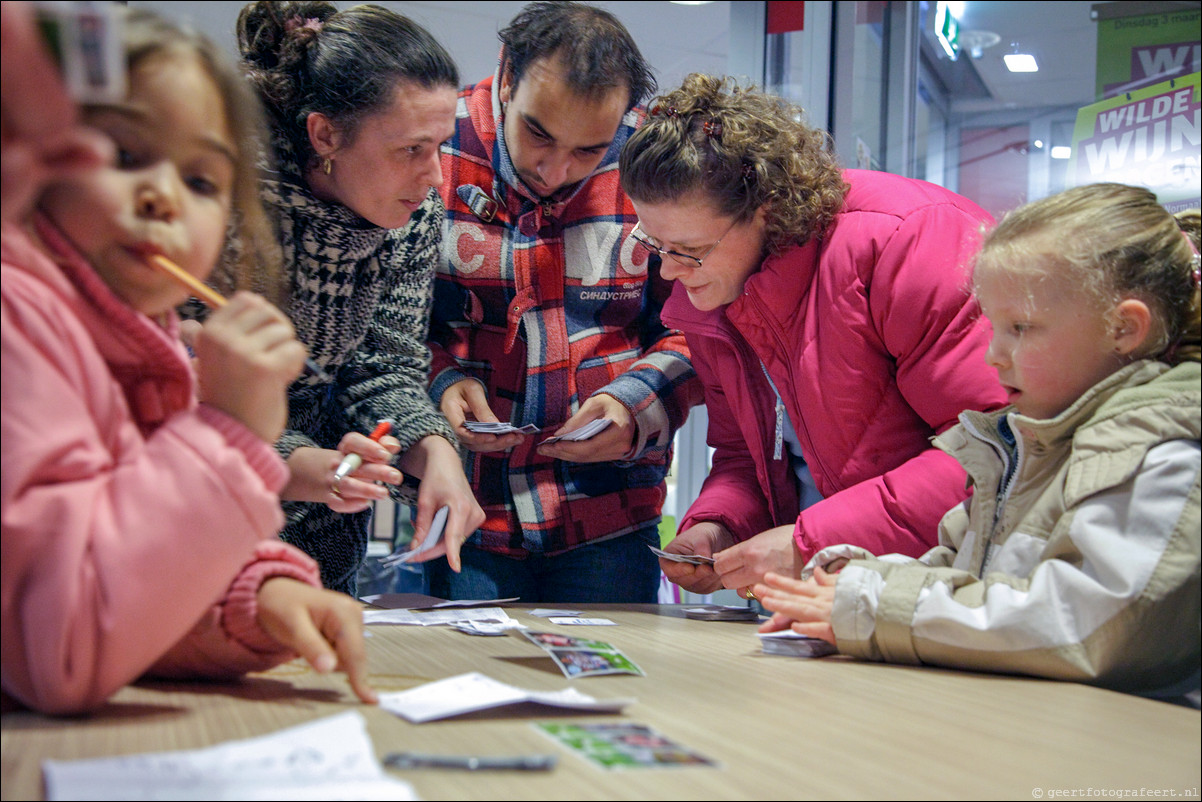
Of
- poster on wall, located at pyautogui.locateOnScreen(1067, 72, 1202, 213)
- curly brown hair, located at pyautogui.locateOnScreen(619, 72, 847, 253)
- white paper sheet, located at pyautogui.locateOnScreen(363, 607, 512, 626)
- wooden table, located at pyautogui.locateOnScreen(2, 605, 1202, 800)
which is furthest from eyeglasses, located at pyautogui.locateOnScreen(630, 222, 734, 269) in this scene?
poster on wall, located at pyautogui.locateOnScreen(1067, 72, 1202, 213)

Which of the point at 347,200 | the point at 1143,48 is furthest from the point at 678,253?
the point at 1143,48

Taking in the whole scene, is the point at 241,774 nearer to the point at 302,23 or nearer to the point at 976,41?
the point at 302,23

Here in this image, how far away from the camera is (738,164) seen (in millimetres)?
1713

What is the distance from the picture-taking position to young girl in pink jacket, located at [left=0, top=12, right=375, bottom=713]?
2.35ft

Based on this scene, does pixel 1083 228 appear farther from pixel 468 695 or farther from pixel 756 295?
pixel 468 695

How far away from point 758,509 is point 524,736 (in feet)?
3.64

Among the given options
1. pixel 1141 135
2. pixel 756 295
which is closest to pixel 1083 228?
pixel 756 295

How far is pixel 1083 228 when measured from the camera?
120 cm

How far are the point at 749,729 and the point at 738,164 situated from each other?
1051mm

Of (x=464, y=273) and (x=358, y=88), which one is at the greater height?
(x=358, y=88)

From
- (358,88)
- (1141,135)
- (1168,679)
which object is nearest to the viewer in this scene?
(1168,679)

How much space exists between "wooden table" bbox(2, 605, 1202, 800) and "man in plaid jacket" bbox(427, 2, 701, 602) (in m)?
0.74

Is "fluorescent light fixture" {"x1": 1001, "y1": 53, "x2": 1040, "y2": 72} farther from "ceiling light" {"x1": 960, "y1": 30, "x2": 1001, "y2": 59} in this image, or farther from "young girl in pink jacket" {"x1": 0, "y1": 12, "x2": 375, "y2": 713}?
"young girl in pink jacket" {"x1": 0, "y1": 12, "x2": 375, "y2": 713}

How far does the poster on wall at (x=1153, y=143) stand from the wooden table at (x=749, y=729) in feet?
6.70
